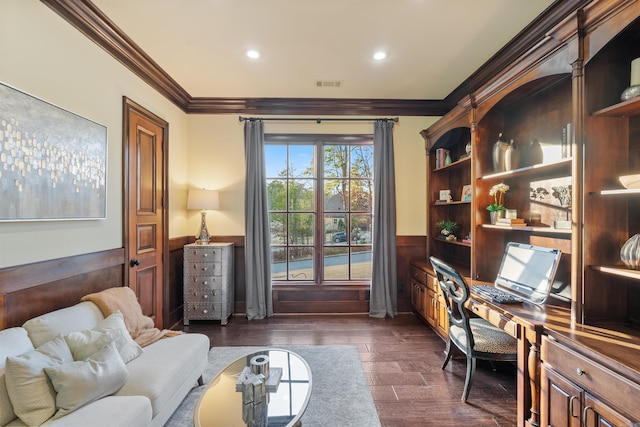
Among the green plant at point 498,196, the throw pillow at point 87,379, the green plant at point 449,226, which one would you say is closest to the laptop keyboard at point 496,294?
the green plant at point 498,196

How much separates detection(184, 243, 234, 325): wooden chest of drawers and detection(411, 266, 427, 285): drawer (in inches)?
99.5

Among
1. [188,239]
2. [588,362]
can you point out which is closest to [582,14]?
[588,362]

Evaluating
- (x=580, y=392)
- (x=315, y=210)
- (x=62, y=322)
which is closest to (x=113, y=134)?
(x=62, y=322)

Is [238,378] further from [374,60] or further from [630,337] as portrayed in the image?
[374,60]

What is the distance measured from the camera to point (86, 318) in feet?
6.49

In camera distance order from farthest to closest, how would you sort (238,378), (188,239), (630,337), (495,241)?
(188,239) → (495,241) → (238,378) → (630,337)

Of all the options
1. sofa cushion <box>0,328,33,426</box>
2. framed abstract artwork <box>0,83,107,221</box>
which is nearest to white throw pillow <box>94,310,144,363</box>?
sofa cushion <box>0,328,33,426</box>

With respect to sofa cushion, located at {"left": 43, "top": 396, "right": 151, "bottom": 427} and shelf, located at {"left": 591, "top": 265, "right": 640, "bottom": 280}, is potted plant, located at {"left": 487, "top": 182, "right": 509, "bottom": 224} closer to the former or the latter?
shelf, located at {"left": 591, "top": 265, "right": 640, "bottom": 280}

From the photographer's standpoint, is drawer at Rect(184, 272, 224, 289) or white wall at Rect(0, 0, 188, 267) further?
drawer at Rect(184, 272, 224, 289)

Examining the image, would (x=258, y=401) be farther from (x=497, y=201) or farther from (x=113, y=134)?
(x=497, y=201)

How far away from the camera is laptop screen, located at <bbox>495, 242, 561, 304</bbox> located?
2117mm

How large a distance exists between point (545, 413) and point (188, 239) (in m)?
4.04

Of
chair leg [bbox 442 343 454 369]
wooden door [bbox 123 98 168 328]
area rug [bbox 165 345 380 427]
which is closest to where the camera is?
area rug [bbox 165 345 380 427]

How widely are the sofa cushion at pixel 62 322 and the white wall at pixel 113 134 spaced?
385 mm
